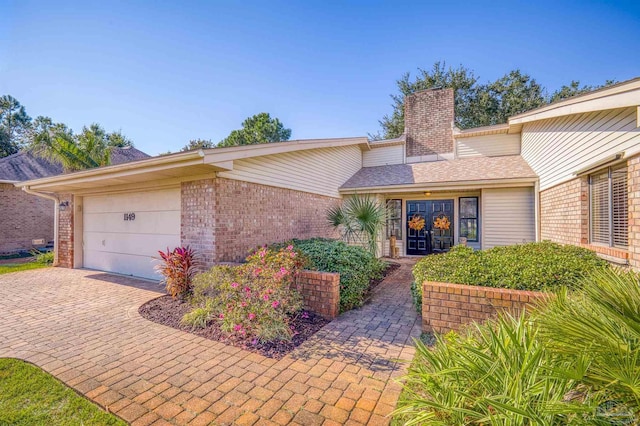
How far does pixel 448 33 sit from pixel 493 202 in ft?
20.5

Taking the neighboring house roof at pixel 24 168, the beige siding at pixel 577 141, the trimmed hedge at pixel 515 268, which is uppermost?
the neighboring house roof at pixel 24 168

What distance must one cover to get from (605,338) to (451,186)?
8266 millimetres

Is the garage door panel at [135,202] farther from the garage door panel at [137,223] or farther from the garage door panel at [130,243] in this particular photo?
the garage door panel at [130,243]

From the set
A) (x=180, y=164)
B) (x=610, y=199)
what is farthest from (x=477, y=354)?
(x=180, y=164)

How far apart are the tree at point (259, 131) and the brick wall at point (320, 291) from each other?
90.4ft

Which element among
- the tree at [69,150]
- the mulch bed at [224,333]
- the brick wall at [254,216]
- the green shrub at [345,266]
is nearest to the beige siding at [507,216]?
the green shrub at [345,266]

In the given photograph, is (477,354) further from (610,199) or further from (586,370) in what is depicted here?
(610,199)

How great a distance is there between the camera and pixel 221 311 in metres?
4.41

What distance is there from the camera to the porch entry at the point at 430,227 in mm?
10609

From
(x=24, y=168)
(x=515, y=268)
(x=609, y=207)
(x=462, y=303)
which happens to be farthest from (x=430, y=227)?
(x=24, y=168)

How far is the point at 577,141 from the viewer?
17.6 ft

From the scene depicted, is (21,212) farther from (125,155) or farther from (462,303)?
(462,303)

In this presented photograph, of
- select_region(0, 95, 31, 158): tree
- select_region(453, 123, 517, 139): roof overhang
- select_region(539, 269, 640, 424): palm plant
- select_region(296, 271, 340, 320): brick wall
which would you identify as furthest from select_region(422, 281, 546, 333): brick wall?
select_region(0, 95, 31, 158): tree

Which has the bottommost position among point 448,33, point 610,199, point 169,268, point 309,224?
point 169,268
